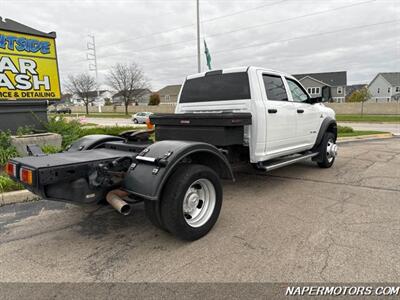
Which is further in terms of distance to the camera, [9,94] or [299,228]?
[9,94]

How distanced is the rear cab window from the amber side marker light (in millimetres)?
3226

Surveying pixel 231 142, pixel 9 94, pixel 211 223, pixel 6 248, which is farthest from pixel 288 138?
pixel 9 94

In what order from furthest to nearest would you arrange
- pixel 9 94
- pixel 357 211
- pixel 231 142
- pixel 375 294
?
pixel 9 94
pixel 231 142
pixel 357 211
pixel 375 294

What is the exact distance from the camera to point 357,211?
403 centimetres

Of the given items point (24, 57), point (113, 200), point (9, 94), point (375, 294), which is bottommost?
point (375, 294)

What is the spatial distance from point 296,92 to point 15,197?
551 centimetres

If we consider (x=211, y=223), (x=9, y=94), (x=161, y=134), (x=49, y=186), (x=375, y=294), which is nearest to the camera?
(x=375, y=294)

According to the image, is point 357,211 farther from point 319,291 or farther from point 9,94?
point 9,94

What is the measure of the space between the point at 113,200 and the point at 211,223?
47.6 inches

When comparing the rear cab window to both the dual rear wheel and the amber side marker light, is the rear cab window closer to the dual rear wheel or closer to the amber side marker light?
the dual rear wheel

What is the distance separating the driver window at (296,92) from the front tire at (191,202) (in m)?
3.10

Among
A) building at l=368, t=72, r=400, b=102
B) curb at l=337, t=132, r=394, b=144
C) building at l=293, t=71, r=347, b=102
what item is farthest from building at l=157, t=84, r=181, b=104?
curb at l=337, t=132, r=394, b=144

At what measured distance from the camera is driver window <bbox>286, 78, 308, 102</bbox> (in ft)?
18.3

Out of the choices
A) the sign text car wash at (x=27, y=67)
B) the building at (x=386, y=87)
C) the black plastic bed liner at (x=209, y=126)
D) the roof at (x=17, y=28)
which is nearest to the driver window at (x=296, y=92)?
the black plastic bed liner at (x=209, y=126)
